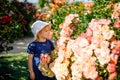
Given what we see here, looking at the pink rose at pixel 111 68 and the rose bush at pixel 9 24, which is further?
the rose bush at pixel 9 24

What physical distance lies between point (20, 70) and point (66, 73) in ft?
15.6

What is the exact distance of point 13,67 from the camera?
326 inches

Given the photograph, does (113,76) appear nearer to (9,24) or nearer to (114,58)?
(114,58)

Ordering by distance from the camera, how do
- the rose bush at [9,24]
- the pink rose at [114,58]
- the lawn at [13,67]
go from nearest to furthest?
1. the pink rose at [114,58]
2. the lawn at [13,67]
3. the rose bush at [9,24]

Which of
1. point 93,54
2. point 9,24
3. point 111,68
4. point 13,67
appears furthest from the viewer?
point 13,67

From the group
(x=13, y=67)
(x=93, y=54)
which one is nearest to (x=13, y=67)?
(x=13, y=67)

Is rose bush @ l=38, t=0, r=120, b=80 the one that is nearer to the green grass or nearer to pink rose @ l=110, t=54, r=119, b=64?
pink rose @ l=110, t=54, r=119, b=64

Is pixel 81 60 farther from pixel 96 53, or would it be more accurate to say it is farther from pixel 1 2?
pixel 1 2

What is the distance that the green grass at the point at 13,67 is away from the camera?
7310mm

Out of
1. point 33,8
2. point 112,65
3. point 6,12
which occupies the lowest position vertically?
point 33,8

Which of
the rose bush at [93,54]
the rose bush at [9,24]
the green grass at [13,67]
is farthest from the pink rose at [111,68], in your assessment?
the rose bush at [9,24]

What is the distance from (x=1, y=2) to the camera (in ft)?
27.4

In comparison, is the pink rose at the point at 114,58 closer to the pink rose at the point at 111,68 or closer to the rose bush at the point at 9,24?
the pink rose at the point at 111,68

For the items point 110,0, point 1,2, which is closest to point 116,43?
point 110,0
